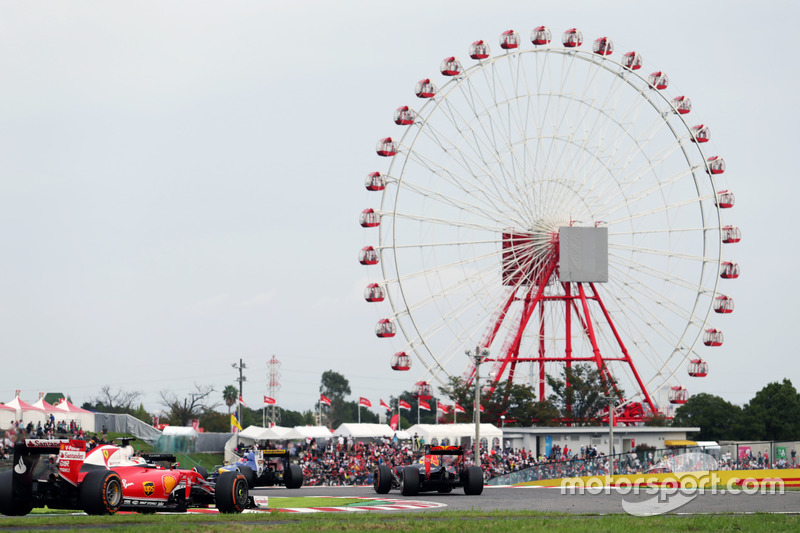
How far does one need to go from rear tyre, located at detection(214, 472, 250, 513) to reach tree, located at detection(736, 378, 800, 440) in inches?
3452

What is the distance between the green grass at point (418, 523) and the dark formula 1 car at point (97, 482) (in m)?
0.43

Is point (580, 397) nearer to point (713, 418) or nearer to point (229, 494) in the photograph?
point (713, 418)

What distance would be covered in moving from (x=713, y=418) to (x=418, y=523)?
9462 cm

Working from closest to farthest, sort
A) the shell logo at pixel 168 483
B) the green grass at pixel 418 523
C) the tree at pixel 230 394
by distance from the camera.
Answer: the green grass at pixel 418 523 < the shell logo at pixel 168 483 < the tree at pixel 230 394

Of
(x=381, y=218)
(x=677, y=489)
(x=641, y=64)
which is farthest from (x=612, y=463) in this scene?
(x=641, y=64)

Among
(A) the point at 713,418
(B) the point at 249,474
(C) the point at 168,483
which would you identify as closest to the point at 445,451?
(B) the point at 249,474

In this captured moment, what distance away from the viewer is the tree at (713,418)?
4171 inches

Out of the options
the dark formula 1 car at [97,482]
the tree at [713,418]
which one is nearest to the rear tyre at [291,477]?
the dark formula 1 car at [97,482]

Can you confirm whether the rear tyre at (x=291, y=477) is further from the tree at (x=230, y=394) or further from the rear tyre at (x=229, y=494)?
the tree at (x=230, y=394)

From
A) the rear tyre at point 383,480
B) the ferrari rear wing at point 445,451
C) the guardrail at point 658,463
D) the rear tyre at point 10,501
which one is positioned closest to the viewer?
the rear tyre at point 10,501

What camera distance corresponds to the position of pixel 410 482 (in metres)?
31.6

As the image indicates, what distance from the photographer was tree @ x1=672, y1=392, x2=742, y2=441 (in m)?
106

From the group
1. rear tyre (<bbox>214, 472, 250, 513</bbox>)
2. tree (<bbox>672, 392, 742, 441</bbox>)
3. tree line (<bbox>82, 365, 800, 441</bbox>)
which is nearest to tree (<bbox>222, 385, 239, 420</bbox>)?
tree line (<bbox>82, 365, 800, 441</bbox>)

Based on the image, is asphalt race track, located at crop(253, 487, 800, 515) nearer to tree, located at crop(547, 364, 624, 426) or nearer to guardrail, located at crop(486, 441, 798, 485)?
guardrail, located at crop(486, 441, 798, 485)
